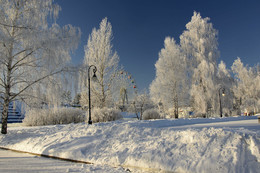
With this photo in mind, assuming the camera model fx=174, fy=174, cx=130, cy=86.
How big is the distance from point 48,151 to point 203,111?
803 inches

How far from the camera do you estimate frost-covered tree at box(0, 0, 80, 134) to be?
8.71 metres

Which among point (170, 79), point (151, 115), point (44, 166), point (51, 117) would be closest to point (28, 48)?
point (44, 166)

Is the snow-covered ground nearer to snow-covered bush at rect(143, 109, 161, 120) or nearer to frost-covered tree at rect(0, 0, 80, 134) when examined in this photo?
frost-covered tree at rect(0, 0, 80, 134)

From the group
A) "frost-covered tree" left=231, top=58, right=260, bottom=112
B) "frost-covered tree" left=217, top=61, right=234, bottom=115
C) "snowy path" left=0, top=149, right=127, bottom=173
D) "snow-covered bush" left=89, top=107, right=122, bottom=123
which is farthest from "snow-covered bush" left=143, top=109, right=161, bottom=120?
"frost-covered tree" left=231, top=58, right=260, bottom=112

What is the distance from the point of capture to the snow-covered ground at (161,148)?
3.99 metres

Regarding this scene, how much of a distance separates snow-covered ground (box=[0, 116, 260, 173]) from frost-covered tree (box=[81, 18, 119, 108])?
12596 mm

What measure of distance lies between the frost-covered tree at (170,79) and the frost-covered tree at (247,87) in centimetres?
1963

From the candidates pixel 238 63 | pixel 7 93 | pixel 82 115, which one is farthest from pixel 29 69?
pixel 238 63

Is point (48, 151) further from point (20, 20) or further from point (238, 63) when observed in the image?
point (238, 63)

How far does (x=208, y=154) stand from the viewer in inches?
168

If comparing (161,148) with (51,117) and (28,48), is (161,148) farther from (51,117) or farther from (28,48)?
(51,117)

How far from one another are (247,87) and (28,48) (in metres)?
A: 42.4

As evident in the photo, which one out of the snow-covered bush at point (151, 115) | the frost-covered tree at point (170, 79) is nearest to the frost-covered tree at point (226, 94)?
the frost-covered tree at point (170, 79)

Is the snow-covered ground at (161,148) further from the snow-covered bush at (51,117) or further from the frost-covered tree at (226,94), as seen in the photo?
the frost-covered tree at (226,94)
